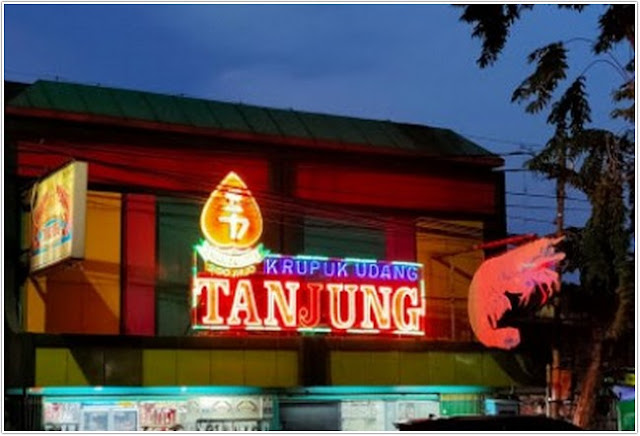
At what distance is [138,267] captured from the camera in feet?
68.1

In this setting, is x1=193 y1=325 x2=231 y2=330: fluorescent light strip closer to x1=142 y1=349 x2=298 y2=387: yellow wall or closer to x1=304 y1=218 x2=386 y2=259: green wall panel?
x1=142 y1=349 x2=298 y2=387: yellow wall

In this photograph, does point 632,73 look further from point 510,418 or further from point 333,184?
point 333,184

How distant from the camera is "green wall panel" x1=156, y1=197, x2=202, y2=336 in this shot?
21.0 m

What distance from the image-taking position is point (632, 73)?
517 inches

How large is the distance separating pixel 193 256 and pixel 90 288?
1.99 meters

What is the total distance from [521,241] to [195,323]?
268 inches

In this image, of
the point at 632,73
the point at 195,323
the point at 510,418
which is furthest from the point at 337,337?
the point at 632,73

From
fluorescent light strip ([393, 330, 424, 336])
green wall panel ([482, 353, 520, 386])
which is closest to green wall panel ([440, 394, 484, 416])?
green wall panel ([482, 353, 520, 386])

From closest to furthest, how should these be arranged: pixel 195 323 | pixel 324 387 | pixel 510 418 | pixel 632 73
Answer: pixel 632 73, pixel 510 418, pixel 195 323, pixel 324 387

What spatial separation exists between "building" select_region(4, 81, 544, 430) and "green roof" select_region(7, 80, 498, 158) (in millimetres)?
52

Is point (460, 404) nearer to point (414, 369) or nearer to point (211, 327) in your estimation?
point (414, 369)

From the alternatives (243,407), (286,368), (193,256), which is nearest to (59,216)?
(193,256)

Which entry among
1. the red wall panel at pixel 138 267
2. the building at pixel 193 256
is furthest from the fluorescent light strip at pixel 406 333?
the red wall panel at pixel 138 267

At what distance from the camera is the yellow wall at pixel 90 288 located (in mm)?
19781
